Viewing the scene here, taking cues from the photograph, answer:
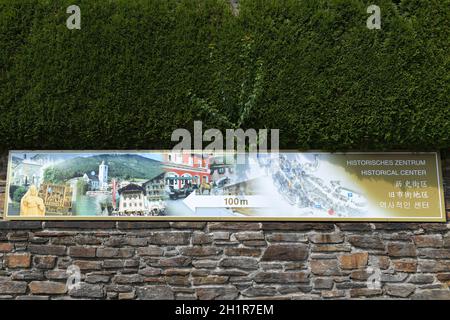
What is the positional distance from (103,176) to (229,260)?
5.42 feet

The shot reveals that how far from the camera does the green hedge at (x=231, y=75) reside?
4938 millimetres

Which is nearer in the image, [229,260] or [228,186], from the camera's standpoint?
[229,260]

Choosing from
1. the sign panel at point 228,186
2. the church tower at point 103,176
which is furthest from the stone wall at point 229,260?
the church tower at point 103,176

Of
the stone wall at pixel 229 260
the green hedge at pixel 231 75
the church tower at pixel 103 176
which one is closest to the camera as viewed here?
the stone wall at pixel 229 260

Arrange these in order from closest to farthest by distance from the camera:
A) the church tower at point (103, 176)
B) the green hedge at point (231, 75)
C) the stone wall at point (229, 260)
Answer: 1. the stone wall at point (229, 260)
2. the green hedge at point (231, 75)
3. the church tower at point (103, 176)

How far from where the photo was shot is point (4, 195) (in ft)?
16.9

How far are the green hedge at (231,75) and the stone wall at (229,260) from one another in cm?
94

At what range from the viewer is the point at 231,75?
201 inches

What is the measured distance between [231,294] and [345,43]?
2967 millimetres

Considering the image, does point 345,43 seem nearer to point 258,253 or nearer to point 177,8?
point 177,8

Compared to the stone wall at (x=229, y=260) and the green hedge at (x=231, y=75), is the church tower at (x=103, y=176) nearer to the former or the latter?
the green hedge at (x=231, y=75)

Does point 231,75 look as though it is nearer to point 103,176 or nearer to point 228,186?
point 228,186

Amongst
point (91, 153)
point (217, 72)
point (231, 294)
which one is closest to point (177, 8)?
point (217, 72)

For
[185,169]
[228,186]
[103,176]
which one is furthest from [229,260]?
[103,176]
